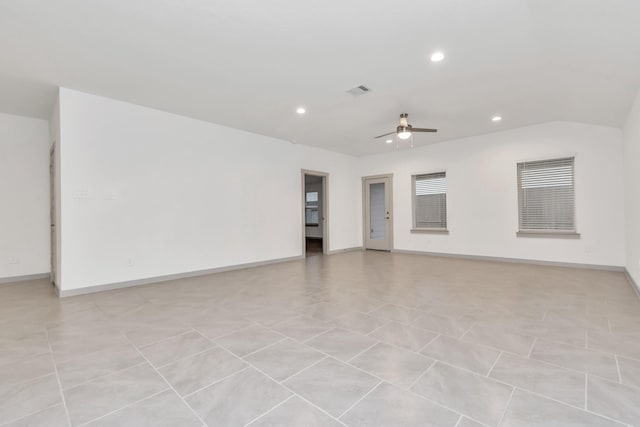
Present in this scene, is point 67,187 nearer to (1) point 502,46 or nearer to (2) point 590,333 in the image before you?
(1) point 502,46

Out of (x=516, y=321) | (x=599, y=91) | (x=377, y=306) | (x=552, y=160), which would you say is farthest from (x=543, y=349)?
(x=552, y=160)

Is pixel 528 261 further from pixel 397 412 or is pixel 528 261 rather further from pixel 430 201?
pixel 397 412

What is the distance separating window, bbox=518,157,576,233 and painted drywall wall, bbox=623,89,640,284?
857 millimetres

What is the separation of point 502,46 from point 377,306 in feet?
9.85

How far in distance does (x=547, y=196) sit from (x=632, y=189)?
1.70 m

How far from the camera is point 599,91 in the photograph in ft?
12.6

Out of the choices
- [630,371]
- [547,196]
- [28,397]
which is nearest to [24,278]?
[28,397]

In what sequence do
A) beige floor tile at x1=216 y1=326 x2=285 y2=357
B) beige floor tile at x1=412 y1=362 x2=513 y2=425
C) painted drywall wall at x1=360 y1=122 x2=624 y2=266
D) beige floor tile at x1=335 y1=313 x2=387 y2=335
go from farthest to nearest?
painted drywall wall at x1=360 y1=122 x2=624 y2=266 → beige floor tile at x1=335 y1=313 x2=387 y2=335 → beige floor tile at x1=216 y1=326 x2=285 y2=357 → beige floor tile at x1=412 y1=362 x2=513 y2=425

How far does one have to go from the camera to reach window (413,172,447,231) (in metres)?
7.28

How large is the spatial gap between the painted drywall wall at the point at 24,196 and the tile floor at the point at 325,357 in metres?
1.38

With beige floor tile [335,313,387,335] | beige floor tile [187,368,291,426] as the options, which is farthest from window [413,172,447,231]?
beige floor tile [187,368,291,426]

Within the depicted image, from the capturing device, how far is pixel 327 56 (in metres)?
3.22

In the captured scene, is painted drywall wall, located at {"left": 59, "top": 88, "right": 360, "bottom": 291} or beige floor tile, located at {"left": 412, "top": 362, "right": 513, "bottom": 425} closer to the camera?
beige floor tile, located at {"left": 412, "top": 362, "right": 513, "bottom": 425}

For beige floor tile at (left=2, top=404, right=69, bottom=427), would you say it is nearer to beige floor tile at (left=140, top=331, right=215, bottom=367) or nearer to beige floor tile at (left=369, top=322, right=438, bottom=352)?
beige floor tile at (left=140, top=331, right=215, bottom=367)
